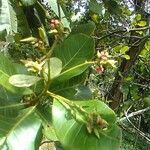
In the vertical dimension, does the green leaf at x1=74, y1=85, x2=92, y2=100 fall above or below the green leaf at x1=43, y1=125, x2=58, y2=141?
above

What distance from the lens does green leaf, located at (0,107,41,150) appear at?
75 cm

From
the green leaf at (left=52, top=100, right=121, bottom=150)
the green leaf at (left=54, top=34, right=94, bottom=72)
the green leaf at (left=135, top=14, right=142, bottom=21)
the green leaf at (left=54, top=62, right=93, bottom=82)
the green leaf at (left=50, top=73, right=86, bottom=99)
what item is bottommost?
the green leaf at (left=135, top=14, right=142, bottom=21)

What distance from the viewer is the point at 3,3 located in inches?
43.5

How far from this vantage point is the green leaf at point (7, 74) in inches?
30.2

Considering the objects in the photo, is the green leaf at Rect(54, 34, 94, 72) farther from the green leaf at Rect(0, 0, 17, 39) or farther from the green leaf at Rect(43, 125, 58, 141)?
the green leaf at Rect(0, 0, 17, 39)

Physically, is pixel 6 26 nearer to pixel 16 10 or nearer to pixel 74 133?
pixel 16 10

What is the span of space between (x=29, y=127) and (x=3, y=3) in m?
0.42

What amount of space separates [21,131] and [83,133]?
106mm

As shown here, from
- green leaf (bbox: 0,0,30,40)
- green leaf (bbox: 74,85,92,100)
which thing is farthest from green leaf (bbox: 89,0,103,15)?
green leaf (bbox: 74,85,92,100)

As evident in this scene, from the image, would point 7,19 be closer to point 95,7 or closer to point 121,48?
point 95,7

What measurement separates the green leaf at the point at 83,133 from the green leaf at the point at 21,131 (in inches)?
2.2

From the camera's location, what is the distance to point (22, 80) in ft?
2.41

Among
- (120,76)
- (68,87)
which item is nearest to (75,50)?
(68,87)

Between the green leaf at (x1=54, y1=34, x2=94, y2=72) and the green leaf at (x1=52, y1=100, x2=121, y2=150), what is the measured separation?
4.0 inches
